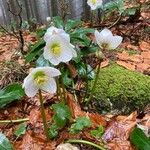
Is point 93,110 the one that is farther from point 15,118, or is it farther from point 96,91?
point 15,118

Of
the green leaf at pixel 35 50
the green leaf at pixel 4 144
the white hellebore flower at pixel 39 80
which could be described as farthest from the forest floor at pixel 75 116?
the white hellebore flower at pixel 39 80

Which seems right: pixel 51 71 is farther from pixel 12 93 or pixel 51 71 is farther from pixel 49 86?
pixel 12 93

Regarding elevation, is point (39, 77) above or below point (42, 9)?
above

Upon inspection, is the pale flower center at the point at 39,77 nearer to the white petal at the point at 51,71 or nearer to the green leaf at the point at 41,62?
the white petal at the point at 51,71

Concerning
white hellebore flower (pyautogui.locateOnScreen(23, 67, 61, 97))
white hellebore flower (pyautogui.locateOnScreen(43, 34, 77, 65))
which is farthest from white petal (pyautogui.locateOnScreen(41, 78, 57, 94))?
white hellebore flower (pyautogui.locateOnScreen(43, 34, 77, 65))

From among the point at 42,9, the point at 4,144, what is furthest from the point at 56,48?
the point at 42,9

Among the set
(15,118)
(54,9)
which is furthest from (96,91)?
(54,9)
